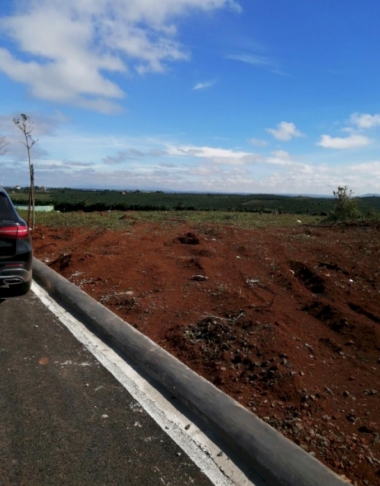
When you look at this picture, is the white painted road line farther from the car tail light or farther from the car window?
the car window

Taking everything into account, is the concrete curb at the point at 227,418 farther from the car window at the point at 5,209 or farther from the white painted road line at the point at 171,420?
the car window at the point at 5,209

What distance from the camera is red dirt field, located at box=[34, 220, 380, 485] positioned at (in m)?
2.96

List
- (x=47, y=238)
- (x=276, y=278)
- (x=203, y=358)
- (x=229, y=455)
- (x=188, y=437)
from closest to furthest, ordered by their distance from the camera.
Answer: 1. (x=229, y=455)
2. (x=188, y=437)
3. (x=203, y=358)
4. (x=276, y=278)
5. (x=47, y=238)

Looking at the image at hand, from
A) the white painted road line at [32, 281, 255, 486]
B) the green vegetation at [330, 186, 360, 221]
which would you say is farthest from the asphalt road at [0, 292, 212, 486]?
the green vegetation at [330, 186, 360, 221]

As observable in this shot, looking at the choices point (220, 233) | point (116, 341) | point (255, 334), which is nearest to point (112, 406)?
point (116, 341)

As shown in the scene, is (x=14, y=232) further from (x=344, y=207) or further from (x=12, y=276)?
(x=344, y=207)

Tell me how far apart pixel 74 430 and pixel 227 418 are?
1008 mm

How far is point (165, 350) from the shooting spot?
400 cm

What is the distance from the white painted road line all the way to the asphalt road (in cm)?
6

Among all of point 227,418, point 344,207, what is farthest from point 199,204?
point 227,418

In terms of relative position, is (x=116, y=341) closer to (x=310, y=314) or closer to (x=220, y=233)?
(x=310, y=314)

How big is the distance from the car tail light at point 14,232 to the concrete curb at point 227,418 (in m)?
1.34

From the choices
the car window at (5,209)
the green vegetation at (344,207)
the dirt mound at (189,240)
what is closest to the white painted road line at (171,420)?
the car window at (5,209)

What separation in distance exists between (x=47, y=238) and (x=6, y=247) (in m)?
6.74
